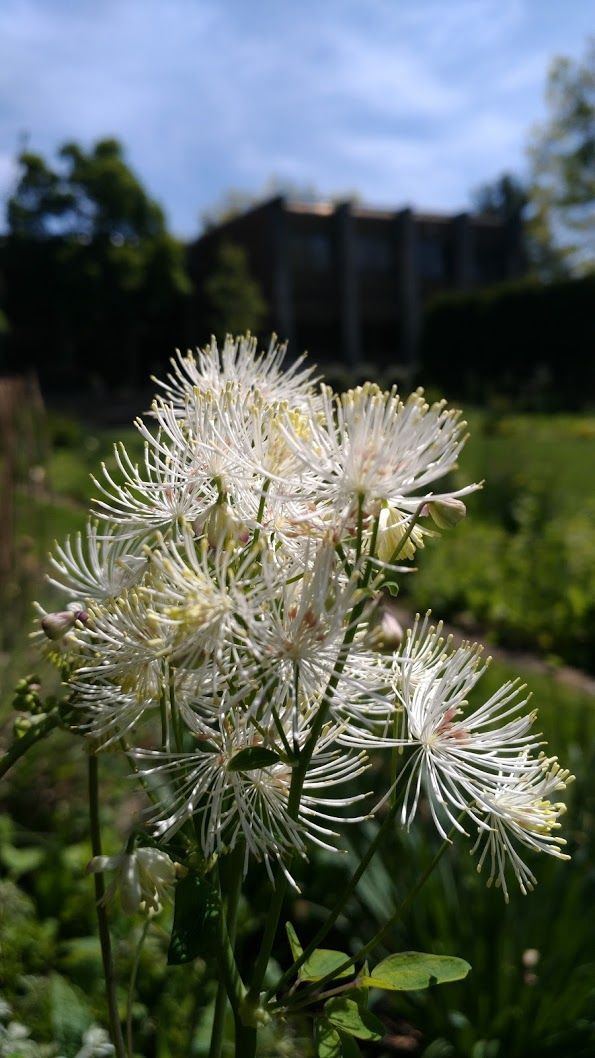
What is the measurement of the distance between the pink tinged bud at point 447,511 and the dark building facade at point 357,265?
92.8 ft

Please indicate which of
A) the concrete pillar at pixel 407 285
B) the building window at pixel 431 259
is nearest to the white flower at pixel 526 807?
the concrete pillar at pixel 407 285

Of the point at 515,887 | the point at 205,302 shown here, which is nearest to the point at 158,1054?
the point at 515,887

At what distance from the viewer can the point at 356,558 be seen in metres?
0.73

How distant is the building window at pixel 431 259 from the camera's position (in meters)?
33.2

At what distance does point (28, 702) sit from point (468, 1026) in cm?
142

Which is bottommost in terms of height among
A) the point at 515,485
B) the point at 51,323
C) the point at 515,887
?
the point at 515,887

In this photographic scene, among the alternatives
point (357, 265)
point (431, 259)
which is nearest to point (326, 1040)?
point (357, 265)

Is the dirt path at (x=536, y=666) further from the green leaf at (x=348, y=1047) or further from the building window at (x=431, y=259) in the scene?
the building window at (x=431, y=259)

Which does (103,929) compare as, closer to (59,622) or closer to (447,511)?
(59,622)

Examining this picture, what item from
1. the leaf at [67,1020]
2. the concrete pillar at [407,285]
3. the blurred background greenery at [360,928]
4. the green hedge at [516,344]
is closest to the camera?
the leaf at [67,1020]

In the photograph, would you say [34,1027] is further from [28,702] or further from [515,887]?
[28,702]

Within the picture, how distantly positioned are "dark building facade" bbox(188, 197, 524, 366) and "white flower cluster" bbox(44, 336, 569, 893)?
28.3 m

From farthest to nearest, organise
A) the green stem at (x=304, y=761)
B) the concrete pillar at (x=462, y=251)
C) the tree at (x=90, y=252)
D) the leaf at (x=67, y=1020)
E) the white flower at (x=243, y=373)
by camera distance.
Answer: the concrete pillar at (x=462, y=251)
the tree at (x=90, y=252)
the leaf at (x=67, y=1020)
the white flower at (x=243, y=373)
the green stem at (x=304, y=761)

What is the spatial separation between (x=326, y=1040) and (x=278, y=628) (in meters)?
0.42
